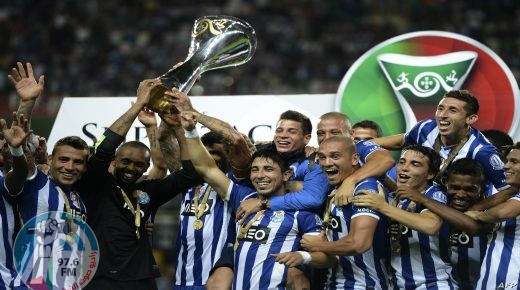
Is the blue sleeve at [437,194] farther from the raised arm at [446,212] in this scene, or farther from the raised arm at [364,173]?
the raised arm at [364,173]

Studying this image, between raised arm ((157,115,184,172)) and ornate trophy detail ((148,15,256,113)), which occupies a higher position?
ornate trophy detail ((148,15,256,113))

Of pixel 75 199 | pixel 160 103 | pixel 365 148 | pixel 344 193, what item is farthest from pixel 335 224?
pixel 75 199

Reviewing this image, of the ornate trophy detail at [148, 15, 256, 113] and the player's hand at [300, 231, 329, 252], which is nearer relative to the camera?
the player's hand at [300, 231, 329, 252]

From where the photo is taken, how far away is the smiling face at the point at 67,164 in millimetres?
6684

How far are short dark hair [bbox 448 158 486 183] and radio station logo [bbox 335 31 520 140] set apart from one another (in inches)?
58.1

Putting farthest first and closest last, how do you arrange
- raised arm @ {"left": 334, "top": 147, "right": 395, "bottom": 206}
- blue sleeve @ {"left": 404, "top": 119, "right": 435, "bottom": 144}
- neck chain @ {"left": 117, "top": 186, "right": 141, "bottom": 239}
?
blue sleeve @ {"left": 404, "top": 119, "right": 435, "bottom": 144} → neck chain @ {"left": 117, "top": 186, "right": 141, "bottom": 239} → raised arm @ {"left": 334, "top": 147, "right": 395, "bottom": 206}

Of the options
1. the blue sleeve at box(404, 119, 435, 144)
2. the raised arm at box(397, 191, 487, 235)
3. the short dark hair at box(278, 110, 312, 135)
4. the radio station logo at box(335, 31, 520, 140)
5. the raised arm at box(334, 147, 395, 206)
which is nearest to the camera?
the raised arm at box(397, 191, 487, 235)

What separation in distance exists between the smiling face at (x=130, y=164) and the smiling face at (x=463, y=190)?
2.03 meters

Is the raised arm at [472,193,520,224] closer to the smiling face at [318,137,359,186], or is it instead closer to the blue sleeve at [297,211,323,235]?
the smiling face at [318,137,359,186]

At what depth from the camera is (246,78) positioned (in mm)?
16797

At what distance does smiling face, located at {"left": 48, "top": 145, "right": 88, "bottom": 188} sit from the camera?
6.68 metres

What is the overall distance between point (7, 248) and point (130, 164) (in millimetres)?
977

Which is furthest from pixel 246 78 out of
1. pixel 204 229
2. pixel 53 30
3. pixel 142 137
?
pixel 204 229

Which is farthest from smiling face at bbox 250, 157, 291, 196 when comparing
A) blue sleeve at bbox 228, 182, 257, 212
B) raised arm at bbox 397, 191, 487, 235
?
raised arm at bbox 397, 191, 487, 235
